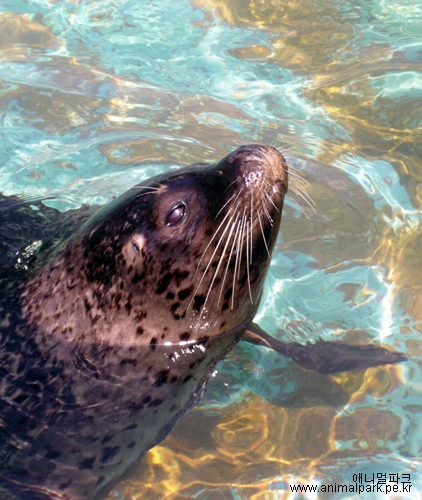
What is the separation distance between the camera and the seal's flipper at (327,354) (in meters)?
3.57

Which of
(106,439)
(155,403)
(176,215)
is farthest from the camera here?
(155,403)

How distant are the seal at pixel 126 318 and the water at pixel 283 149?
425mm

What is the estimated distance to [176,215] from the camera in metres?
2.72

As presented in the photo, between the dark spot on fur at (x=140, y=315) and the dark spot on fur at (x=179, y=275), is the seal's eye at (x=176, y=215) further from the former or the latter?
the dark spot on fur at (x=140, y=315)

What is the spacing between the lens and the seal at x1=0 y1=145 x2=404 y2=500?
273 centimetres

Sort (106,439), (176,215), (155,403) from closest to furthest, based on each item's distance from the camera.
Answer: (176,215) → (106,439) → (155,403)

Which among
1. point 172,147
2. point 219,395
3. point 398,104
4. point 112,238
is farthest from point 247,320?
point 398,104

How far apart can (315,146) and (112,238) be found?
10.1 ft

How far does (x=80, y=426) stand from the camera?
2771 millimetres

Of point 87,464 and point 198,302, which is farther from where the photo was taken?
point 198,302

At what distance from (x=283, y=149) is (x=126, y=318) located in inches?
72.0

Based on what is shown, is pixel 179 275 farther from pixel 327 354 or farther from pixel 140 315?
pixel 327 354

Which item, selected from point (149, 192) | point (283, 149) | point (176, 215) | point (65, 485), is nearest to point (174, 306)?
point (176, 215)

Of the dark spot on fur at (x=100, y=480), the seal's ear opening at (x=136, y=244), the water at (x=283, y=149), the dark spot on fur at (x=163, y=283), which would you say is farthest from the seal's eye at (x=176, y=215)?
the dark spot on fur at (x=100, y=480)
